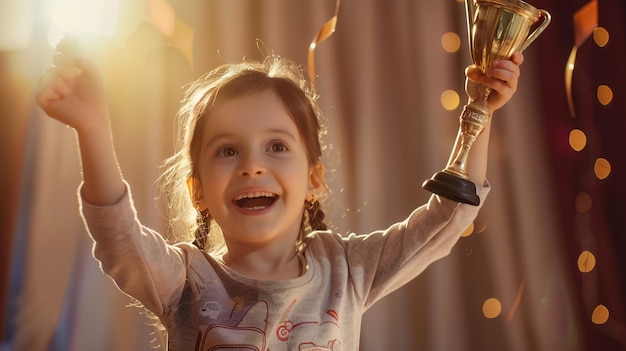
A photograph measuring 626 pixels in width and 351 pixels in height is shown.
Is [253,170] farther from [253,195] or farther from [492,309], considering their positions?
[492,309]

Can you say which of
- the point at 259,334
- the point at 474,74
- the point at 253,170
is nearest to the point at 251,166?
the point at 253,170

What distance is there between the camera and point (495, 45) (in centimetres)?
101

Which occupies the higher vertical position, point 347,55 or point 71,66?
point 347,55

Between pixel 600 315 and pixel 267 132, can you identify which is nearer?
pixel 267 132

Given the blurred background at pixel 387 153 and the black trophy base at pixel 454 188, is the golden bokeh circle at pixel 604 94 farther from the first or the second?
the black trophy base at pixel 454 188

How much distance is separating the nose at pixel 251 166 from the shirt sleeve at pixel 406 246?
232mm

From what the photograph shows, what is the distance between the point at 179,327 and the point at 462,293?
1.13 metres

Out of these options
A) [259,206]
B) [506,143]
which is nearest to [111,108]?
[259,206]

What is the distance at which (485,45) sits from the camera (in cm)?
102

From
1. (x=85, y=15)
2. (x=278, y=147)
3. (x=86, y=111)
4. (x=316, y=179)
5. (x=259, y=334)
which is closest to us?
(x=86, y=111)

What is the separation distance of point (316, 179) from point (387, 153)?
780mm

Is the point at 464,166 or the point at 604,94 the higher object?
the point at 604,94

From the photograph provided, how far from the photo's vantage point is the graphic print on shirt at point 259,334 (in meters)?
0.93

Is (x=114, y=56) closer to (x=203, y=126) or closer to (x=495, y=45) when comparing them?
(x=203, y=126)
